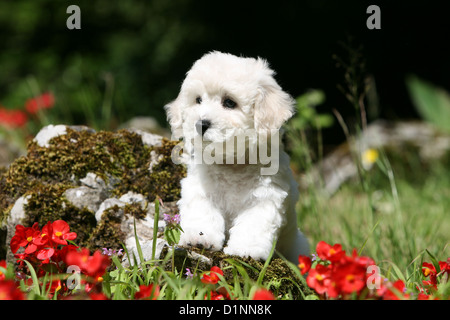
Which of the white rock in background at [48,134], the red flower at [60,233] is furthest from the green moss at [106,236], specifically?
the white rock in background at [48,134]

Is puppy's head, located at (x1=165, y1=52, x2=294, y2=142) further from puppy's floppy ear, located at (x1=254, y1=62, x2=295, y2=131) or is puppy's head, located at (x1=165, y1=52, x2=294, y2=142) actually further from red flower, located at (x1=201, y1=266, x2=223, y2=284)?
red flower, located at (x1=201, y1=266, x2=223, y2=284)

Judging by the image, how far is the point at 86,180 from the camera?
340 centimetres

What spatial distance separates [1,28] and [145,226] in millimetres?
10753

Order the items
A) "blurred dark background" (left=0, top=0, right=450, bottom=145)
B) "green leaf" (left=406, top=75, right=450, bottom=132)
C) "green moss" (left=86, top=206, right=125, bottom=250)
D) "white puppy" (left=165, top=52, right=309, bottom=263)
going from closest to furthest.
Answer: "white puppy" (left=165, top=52, right=309, bottom=263) < "green moss" (left=86, top=206, right=125, bottom=250) < "green leaf" (left=406, top=75, right=450, bottom=132) < "blurred dark background" (left=0, top=0, right=450, bottom=145)

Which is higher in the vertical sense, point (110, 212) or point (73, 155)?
point (73, 155)

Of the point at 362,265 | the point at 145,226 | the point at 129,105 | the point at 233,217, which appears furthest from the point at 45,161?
the point at 129,105

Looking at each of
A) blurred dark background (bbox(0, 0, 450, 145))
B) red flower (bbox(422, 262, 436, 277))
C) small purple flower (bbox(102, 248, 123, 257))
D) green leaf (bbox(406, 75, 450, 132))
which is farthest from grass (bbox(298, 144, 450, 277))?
blurred dark background (bbox(0, 0, 450, 145))

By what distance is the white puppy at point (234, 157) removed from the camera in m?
2.64

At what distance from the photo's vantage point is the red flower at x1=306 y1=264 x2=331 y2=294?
6.84 ft

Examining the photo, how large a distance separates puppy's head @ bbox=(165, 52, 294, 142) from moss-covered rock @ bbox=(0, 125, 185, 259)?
31.6 inches

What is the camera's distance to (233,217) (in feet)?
9.40

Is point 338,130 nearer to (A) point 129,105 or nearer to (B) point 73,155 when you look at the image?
(A) point 129,105

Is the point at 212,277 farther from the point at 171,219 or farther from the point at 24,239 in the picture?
the point at 24,239

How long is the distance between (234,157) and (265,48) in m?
7.05
